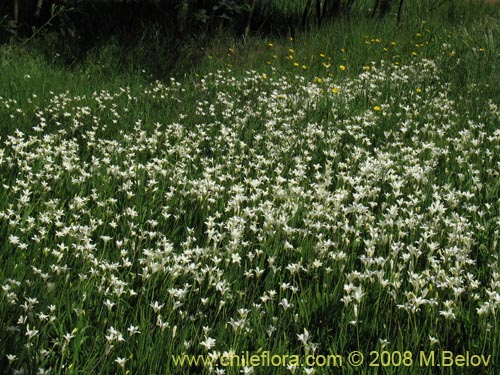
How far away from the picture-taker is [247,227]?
404cm

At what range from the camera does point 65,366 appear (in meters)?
2.61

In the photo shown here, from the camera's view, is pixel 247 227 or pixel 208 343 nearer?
pixel 208 343

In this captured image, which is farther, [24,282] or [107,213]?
[107,213]

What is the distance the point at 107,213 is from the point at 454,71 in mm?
6012

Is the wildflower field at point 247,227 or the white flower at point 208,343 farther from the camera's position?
the wildflower field at point 247,227

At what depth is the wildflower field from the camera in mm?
Answer: 2783

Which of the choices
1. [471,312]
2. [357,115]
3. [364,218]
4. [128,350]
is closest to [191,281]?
[128,350]

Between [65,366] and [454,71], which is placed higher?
[454,71]

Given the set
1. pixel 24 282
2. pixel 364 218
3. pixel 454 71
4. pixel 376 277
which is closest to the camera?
pixel 24 282

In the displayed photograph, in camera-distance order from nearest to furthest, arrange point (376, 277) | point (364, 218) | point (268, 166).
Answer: point (376, 277), point (364, 218), point (268, 166)

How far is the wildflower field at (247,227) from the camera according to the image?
110 inches

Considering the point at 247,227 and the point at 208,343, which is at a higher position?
the point at 208,343

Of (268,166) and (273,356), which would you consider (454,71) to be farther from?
(273,356)

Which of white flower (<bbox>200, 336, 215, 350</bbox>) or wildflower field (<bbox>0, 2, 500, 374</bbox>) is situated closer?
white flower (<bbox>200, 336, 215, 350</bbox>)
